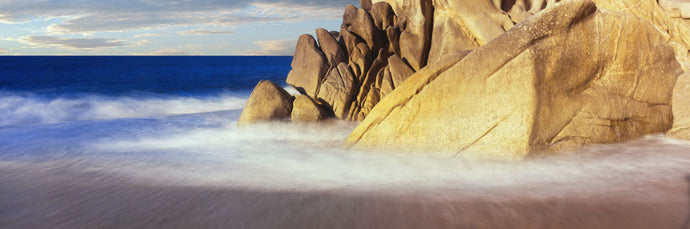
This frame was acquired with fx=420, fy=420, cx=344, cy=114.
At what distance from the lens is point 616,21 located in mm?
5527

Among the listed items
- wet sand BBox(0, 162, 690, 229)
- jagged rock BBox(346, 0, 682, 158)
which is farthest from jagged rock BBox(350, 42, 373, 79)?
wet sand BBox(0, 162, 690, 229)

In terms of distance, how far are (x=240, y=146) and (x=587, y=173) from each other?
5381 mm

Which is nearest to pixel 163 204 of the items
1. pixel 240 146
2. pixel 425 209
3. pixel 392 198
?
pixel 392 198

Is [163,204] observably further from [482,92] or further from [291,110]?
[291,110]

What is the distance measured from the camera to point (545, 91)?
5082mm

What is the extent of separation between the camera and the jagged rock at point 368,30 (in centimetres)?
1016

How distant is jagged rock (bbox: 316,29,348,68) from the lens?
9992mm

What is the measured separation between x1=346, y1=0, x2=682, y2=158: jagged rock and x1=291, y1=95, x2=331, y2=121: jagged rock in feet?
11.0

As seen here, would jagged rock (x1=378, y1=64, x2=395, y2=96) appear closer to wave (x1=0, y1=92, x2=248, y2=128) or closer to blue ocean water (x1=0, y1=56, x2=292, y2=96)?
wave (x1=0, y1=92, x2=248, y2=128)

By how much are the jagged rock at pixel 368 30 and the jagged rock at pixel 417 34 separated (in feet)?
2.80

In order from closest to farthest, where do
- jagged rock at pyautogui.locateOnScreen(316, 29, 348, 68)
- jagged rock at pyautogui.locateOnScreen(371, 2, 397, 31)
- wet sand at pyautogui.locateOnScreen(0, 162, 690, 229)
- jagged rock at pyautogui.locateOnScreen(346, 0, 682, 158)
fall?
wet sand at pyautogui.locateOnScreen(0, 162, 690, 229), jagged rock at pyautogui.locateOnScreen(346, 0, 682, 158), jagged rock at pyautogui.locateOnScreen(316, 29, 348, 68), jagged rock at pyautogui.locateOnScreen(371, 2, 397, 31)

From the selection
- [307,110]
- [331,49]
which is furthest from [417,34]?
[307,110]

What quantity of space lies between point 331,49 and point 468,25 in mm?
3257


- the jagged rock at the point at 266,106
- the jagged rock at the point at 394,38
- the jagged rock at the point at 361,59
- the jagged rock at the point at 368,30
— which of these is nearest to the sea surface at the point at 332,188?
the jagged rock at the point at 266,106
